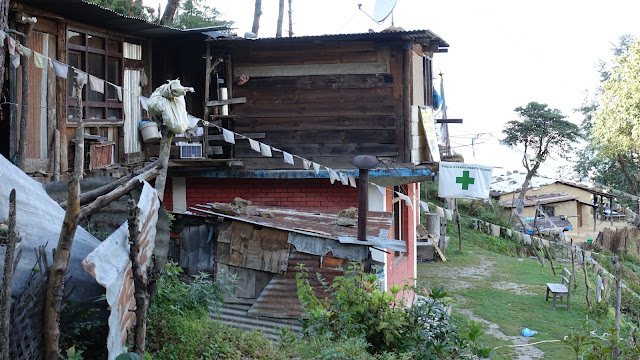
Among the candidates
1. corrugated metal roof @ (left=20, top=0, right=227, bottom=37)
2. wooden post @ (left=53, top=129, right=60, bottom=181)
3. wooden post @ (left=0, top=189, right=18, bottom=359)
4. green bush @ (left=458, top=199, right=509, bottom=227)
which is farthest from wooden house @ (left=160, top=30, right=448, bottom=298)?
green bush @ (left=458, top=199, right=509, bottom=227)

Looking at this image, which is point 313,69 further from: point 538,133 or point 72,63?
point 538,133

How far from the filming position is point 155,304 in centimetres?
666

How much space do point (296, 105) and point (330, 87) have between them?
2.62 ft

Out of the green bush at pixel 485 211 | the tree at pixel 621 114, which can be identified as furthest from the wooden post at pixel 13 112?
the tree at pixel 621 114

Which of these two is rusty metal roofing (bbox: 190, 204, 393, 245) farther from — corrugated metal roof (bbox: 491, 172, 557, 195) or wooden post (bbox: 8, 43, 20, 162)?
corrugated metal roof (bbox: 491, 172, 557, 195)

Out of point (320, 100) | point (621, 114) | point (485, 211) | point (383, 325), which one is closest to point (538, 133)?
point (485, 211)

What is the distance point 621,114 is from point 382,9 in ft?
78.3

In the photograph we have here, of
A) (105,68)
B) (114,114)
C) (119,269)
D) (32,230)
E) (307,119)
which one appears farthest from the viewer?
(307,119)

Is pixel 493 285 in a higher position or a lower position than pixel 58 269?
lower

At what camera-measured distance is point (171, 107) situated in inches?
270

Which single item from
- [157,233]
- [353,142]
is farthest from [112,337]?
[353,142]

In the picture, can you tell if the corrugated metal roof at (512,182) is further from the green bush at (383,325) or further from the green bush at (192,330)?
the green bush at (192,330)

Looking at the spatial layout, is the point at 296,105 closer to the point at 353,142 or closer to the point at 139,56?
the point at 353,142

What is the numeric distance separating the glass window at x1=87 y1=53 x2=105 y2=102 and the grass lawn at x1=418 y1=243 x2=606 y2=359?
745cm
